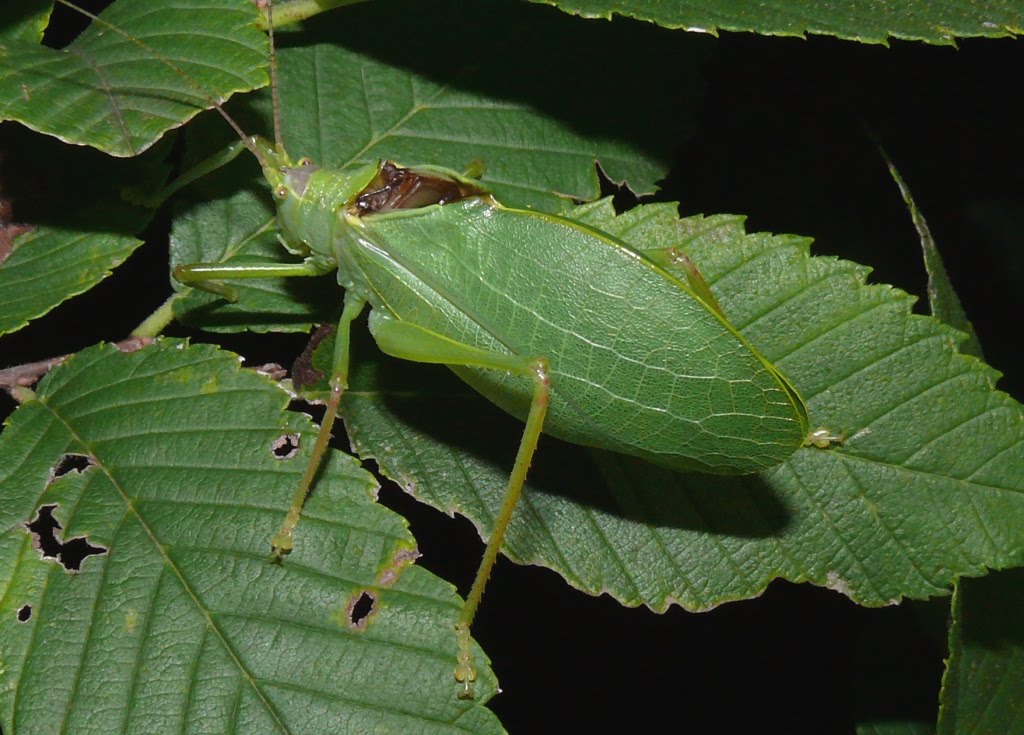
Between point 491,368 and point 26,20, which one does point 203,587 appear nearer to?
point 491,368

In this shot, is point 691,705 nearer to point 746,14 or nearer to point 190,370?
point 190,370

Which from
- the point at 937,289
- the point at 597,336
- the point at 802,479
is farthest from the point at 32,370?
the point at 937,289

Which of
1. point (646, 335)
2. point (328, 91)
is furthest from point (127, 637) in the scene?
point (328, 91)

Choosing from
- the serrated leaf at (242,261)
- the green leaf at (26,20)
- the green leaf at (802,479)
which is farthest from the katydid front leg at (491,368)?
the green leaf at (26,20)

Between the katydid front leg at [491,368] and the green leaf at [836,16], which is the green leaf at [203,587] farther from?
the green leaf at [836,16]

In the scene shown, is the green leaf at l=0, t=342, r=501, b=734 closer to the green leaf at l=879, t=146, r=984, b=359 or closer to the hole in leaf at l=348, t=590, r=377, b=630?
the hole in leaf at l=348, t=590, r=377, b=630

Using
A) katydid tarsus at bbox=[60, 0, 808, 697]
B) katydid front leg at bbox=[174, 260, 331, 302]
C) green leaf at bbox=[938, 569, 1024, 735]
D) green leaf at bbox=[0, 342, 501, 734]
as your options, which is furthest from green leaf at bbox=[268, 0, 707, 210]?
green leaf at bbox=[938, 569, 1024, 735]
